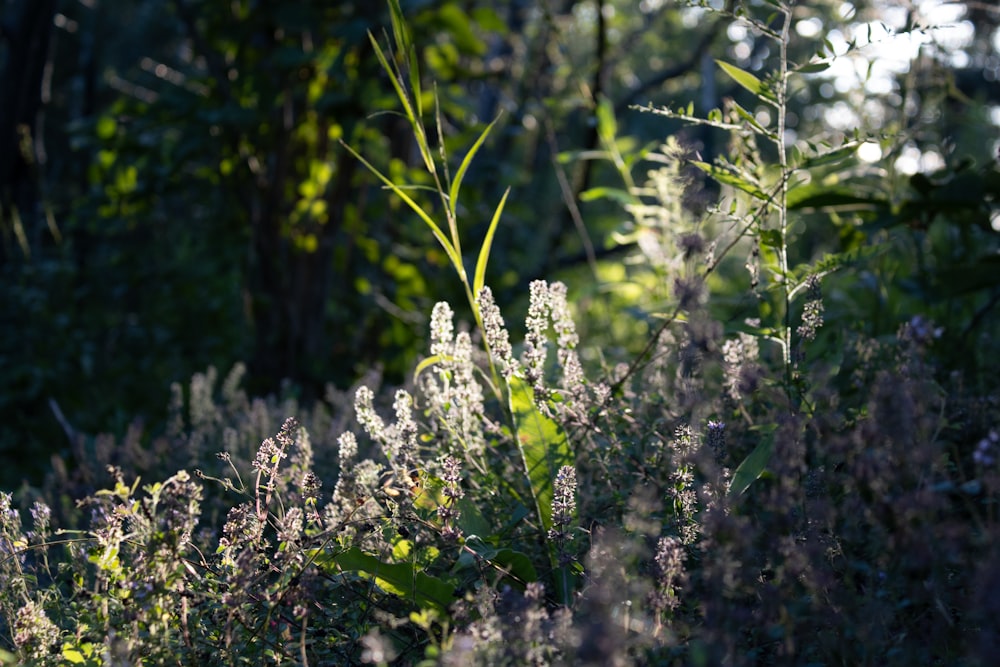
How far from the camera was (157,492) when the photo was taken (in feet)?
5.77

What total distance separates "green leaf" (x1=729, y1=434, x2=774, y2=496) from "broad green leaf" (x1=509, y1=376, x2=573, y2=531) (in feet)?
1.33

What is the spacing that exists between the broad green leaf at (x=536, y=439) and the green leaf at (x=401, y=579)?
1.16ft

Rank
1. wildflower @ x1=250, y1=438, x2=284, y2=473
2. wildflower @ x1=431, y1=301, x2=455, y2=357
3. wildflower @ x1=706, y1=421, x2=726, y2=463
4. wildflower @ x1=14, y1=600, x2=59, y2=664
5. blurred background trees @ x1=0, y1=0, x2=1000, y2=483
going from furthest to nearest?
blurred background trees @ x1=0, y1=0, x2=1000, y2=483
wildflower @ x1=431, y1=301, x2=455, y2=357
wildflower @ x1=706, y1=421, x2=726, y2=463
wildflower @ x1=250, y1=438, x2=284, y2=473
wildflower @ x1=14, y1=600, x2=59, y2=664

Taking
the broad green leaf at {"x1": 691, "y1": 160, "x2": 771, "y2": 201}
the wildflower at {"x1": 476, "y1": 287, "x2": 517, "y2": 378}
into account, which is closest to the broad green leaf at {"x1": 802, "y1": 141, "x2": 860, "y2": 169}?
the broad green leaf at {"x1": 691, "y1": 160, "x2": 771, "y2": 201}

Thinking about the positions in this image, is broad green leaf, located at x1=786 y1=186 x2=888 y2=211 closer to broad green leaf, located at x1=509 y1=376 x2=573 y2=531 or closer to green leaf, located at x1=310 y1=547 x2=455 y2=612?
broad green leaf, located at x1=509 y1=376 x2=573 y2=531

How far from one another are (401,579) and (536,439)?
0.51 meters

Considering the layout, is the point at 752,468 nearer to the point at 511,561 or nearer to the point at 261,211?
the point at 511,561

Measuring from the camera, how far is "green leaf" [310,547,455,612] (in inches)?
77.2

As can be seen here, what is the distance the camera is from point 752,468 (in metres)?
2.09

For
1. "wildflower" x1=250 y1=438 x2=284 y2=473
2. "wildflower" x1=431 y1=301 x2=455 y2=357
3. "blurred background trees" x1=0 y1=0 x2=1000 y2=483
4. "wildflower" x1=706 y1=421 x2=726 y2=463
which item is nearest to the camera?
"wildflower" x1=250 y1=438 x2=284 y2=473

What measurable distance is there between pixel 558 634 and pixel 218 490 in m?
1.71

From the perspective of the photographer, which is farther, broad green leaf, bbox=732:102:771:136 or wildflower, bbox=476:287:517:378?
broad green leaf, bbox=732:102:771:136

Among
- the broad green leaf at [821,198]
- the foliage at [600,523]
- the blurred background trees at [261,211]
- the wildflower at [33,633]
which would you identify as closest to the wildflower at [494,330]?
the foliage at [600,523]

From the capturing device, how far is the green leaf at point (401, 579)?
196 centimetres
